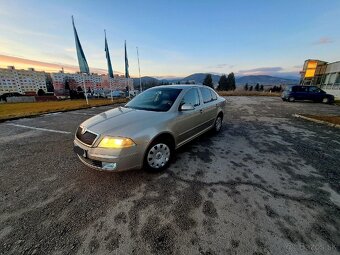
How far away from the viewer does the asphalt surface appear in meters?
1.88

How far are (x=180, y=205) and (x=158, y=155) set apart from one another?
108cm

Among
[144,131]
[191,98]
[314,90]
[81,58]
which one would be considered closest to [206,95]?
[191,98]

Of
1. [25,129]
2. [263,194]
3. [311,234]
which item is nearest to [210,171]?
[263,194]

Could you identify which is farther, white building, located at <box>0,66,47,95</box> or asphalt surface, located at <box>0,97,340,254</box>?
white building, located at <box>0,66,47,95</box>

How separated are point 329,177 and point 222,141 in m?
2.45

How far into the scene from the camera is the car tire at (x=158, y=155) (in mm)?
3081

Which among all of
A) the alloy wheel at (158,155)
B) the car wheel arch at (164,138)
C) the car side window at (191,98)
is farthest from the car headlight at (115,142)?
the car side window at (191,98)

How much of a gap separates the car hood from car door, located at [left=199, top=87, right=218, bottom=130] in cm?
167

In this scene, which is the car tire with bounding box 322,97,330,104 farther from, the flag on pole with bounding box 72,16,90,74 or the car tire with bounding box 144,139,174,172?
the flag on pole with bounding box 72,16,90,74

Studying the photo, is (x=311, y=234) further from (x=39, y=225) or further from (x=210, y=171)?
(x=39, y=225)

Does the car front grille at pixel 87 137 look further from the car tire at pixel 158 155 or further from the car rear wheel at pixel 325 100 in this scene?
the car rear wheel at pixel 325 100

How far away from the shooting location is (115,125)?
293 centimetres

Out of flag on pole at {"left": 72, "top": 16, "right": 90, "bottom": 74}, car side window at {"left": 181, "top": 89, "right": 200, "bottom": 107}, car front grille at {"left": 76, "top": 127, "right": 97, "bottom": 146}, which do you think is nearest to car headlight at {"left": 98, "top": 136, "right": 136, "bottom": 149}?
car front grille at {"left": 76, "top": 127, "right": 97, "bottom": 146}

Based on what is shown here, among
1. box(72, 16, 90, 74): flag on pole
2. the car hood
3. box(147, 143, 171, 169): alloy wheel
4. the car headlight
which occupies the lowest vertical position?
box(147, 143, 171, 169): alloy wheel
